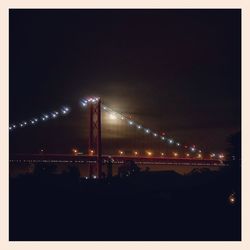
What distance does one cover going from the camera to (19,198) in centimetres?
1036

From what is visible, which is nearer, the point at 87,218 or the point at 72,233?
the point at 72,233

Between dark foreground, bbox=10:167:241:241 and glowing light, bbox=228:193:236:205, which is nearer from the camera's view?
dark foreground, bbox=10:167:241:241

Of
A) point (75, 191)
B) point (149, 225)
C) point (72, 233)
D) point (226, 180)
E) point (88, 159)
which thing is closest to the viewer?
point (72, 233)

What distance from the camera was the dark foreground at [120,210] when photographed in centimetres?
880

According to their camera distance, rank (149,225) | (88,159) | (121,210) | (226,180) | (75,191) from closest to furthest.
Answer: (149,225) → (121,210) → (75,191) → (226,180) → (88,159)

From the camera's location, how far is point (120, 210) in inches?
403

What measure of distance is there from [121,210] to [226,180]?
12.3ft

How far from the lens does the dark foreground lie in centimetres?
880

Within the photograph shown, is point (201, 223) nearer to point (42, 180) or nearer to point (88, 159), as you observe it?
point (42, 180)

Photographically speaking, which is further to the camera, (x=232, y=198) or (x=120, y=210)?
(x=232, y=198)

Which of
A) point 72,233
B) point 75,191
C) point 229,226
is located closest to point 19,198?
point 75,191

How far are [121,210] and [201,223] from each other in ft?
6.58

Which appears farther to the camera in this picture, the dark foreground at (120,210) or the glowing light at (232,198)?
the glowing light at (232,198)

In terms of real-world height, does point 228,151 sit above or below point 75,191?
above
